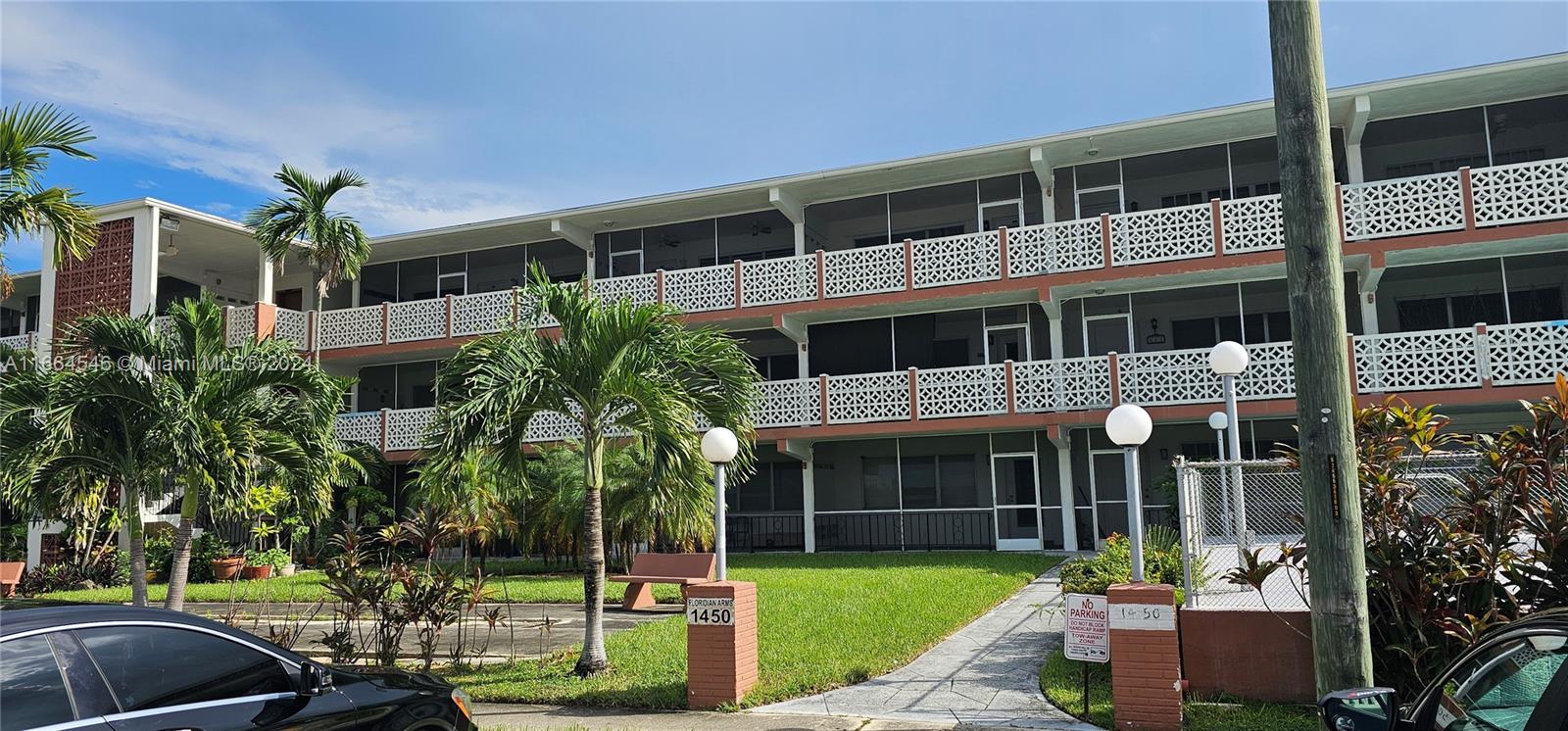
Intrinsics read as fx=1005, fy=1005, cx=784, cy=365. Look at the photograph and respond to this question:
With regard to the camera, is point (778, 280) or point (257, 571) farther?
point (778, 280)

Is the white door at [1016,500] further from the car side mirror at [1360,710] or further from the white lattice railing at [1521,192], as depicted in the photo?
the car side mirror at [1360,710]

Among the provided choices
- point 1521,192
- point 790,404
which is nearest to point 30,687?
point 790,404

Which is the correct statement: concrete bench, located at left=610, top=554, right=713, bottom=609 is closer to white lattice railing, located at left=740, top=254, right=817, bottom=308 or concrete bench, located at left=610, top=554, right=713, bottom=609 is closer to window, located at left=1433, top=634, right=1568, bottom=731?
white lattice railing, located at left=740, top=254, right=817, bottom=308

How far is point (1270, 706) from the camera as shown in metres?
7.91

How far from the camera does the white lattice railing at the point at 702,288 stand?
23.0 metres

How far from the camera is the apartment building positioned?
18.0 meters

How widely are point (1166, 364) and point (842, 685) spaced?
40.6ft

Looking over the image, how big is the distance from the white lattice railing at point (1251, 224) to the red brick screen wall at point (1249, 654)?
12.4 metres

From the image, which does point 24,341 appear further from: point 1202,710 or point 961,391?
point 1202,710

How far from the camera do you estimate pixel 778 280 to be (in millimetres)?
22562

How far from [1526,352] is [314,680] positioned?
62.1 ft

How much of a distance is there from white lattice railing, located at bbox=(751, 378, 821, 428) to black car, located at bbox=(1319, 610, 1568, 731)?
1813 cm

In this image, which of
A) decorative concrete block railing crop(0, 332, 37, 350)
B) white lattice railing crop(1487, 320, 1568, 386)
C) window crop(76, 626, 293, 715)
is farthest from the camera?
decorative concrete block railing crop(0, 332, 37, 350)

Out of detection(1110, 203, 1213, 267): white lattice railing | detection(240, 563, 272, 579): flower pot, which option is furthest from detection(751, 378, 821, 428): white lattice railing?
detection(240, 563, 272, 579): flower pot
